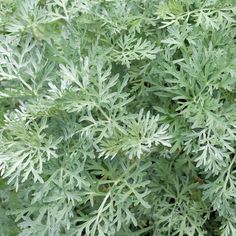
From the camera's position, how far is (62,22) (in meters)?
2.00

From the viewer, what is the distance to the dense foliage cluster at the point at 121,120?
1.47 m

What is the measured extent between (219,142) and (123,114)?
0.91 ft

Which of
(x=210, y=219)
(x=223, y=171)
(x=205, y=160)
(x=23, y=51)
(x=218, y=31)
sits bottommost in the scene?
(x=210, y=219)

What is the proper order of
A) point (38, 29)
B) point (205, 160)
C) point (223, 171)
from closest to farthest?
point (205, 160)
point (223, 171)
point (38, 29)

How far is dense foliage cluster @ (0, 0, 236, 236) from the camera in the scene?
1.47 meters

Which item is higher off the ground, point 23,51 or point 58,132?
point 23,51

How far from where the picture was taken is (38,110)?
148cm

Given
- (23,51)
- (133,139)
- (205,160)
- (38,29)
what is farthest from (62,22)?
(205,160)

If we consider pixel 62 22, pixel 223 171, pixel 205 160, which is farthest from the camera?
pixel 62 22

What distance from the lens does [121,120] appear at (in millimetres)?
1484

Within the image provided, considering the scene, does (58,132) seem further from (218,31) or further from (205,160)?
(218,31)

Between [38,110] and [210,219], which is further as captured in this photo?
[210,219]

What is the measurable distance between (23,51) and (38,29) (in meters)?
0.20

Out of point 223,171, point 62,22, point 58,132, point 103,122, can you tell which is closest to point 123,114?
point 103,122
